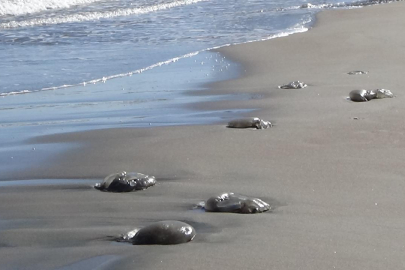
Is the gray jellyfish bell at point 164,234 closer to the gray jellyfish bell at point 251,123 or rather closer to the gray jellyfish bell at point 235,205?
the gray jellyfish bell at point 235,205

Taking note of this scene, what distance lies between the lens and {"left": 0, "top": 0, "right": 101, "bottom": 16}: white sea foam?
16297mm

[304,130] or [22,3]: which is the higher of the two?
[304,130]

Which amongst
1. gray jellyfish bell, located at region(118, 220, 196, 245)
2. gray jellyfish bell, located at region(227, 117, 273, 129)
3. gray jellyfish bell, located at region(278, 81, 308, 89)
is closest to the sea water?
gray jellyfish bell, located at region(227, 117, 273, 129)

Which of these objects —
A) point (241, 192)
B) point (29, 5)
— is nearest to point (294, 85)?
point (241, 192)

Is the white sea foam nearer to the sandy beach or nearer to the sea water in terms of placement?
the sea water

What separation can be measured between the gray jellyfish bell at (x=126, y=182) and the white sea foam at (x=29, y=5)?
44.8 feet

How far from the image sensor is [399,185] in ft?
10.3

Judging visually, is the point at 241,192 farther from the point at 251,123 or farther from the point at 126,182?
the point at 251,123

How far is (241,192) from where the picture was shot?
314 centimetres

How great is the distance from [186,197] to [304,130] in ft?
4.83

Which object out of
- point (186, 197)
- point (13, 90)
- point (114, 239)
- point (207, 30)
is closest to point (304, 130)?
point (186, 197)

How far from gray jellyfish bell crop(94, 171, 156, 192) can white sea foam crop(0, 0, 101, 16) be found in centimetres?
1366

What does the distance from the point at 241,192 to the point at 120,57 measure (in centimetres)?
566

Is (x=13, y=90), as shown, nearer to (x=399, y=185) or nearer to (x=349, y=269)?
(x=399, y=185)
